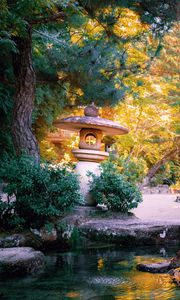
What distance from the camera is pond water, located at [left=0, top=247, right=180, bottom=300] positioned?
3.34m

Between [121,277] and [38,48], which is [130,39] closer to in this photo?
[38,48]

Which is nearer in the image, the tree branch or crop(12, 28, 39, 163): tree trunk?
the tree branch

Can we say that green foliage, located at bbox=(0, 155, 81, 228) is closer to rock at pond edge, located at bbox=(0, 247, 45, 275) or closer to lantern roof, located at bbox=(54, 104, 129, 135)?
rock at pond edge, located at bbox=(0, 247, 45, 275)

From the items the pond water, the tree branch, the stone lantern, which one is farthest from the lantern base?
the tree branch

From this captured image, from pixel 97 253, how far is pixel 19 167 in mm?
1709

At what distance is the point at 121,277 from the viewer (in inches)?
158

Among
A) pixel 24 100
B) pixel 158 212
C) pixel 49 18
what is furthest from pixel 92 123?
pixel 158 212

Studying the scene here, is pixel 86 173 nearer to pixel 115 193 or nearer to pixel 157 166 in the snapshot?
pixel 115 193

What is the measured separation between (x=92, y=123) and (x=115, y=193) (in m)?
1.49

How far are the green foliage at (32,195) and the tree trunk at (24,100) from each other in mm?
676

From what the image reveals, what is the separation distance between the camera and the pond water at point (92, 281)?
131 inches

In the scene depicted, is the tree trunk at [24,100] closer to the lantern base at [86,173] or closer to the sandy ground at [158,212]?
the lantern base at [86,173]

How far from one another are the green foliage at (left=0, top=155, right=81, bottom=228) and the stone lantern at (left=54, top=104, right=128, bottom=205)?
1.68m

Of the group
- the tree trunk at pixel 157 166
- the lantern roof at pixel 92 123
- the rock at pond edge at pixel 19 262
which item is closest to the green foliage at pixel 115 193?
the lantern roof at pixel 92 123
